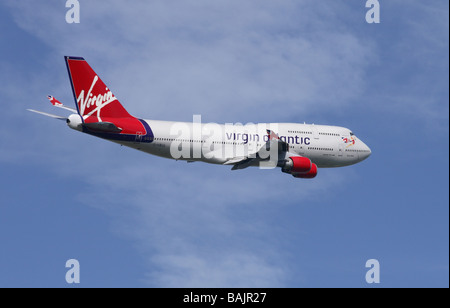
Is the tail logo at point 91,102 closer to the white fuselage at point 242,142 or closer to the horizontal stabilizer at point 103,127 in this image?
the horizontal stabilizer at point 103,127

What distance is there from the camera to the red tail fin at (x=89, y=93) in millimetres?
72375

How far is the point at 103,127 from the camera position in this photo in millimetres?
71438

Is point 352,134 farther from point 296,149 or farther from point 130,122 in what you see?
point 130,122

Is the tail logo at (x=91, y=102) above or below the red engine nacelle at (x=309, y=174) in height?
above

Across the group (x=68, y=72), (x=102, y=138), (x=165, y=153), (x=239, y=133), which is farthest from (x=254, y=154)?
(x=68, y=72)

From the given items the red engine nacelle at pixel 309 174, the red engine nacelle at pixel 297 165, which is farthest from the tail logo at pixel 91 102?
the red engine nacelle at pixel 309 174

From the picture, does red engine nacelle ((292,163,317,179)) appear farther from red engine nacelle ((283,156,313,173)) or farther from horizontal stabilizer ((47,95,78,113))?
horizontal stabilizer ((47,95,78,113))

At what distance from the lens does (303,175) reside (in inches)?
3115

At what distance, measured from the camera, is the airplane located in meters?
72.5

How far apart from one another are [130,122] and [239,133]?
1155 cm

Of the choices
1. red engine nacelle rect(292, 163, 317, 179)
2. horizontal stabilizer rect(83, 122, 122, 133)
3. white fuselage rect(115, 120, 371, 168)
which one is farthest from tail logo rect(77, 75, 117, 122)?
red engine nacelle rect(292, 163, 317, 179)

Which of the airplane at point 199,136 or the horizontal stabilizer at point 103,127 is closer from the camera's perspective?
the horizontal stabilizer at point 103,127

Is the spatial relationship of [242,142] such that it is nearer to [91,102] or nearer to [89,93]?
[91,102]

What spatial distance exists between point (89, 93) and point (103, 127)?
4.00 meters
